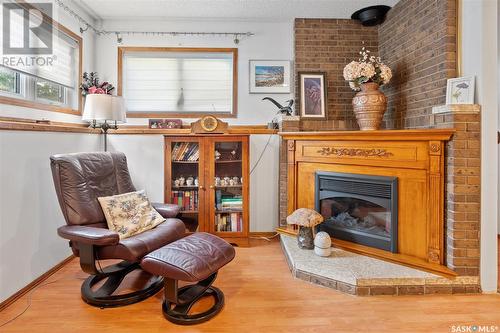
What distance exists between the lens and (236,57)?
336 cm

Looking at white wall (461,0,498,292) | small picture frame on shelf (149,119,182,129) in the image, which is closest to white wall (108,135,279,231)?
small picture frame on shelf (149,119,182,129)

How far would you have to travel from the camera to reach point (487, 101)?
6.56 feet

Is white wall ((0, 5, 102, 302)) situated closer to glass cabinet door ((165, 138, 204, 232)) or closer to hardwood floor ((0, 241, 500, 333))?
hardwood floor ((0, 241, 500, 333))

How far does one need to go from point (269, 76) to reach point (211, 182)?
1464 millimetres

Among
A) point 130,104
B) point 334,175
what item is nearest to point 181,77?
point 130,104

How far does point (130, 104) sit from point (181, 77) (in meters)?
0.70

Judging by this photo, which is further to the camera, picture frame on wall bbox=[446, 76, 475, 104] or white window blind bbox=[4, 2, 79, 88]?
white window blind bbox=[4, 2, 79, 88]

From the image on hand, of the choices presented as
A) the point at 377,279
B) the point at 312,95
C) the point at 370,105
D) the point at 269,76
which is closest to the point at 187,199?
the point at 269,76

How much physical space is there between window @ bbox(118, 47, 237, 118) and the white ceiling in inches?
16.5

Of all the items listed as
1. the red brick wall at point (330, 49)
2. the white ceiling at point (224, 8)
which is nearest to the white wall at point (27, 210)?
the white ceiling at point (224, 8)

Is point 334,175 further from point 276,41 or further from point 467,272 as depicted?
point 276,41

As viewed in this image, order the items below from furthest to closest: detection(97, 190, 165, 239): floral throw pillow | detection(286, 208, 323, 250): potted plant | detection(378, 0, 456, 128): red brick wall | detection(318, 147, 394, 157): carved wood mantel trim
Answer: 1. detection(286, 208, 323, 250): potted plant
2. detection(318, 147, 394, 157): carved wood mantel trim
3. detection(378, 0, 456, 128): red brick wall
4. detection(97, 190, 165, 239): floral throw pillow

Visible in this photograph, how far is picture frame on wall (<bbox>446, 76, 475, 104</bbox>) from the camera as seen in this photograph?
6.73ft

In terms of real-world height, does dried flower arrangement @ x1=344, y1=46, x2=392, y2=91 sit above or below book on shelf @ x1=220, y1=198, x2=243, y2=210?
above
